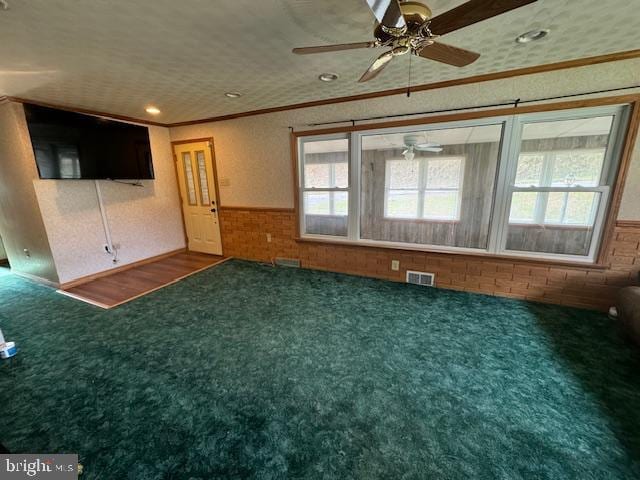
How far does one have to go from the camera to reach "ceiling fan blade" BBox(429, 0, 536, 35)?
45.1 inches

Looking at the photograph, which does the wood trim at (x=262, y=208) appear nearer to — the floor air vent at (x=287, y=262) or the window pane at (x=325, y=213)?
the window pane at (x=325, y=213)

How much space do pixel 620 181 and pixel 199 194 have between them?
5710mm

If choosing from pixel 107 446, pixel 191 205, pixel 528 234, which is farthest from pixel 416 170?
pixel 107 446

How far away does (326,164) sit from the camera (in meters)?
4.18

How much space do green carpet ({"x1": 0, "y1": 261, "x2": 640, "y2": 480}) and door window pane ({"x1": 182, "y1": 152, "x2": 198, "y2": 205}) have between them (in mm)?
2573

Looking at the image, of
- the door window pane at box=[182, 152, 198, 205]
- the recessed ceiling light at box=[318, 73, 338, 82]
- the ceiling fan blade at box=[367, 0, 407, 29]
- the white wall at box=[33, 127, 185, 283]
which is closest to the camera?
the ceiling fan blade at box=[367, 0, 407, 29]

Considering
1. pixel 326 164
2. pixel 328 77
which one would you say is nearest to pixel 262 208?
pixel 326 164

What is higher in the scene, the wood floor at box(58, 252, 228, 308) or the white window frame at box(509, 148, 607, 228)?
the white window frame at box(509, 148, 607, 228)

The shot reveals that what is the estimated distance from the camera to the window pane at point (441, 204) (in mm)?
5004

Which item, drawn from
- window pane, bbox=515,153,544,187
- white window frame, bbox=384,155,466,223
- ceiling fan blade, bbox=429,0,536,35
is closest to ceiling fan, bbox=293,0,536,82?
ceiling fan blade, bbox=429,0,536,35

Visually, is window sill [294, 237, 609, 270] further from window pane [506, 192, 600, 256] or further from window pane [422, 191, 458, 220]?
window pane [422, 191, 458, 220]

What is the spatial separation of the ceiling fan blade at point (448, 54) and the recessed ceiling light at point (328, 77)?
44.6 inches

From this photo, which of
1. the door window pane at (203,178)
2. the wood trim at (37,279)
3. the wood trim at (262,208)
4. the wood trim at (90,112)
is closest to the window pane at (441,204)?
the wood trim at (262,208)

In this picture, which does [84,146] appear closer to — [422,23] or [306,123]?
[306,123]
